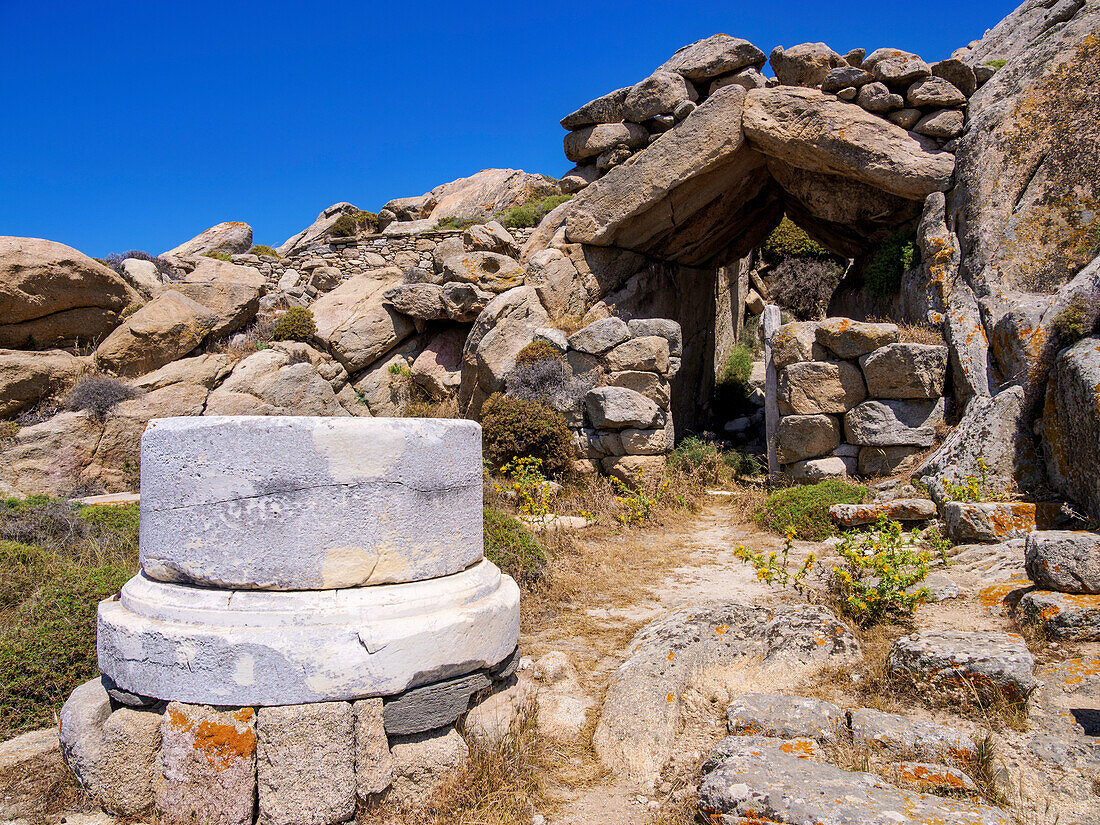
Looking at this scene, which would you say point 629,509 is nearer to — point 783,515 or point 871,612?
point 783,515

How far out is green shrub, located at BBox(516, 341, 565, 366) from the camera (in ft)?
31.6

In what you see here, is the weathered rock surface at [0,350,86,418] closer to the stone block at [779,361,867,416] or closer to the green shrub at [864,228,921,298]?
the stone block at [779,361,867,416]

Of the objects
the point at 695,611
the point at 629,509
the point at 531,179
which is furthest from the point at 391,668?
the point at 531,179

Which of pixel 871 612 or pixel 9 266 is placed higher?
pixel 9 266

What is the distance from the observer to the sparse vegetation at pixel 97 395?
9367mm

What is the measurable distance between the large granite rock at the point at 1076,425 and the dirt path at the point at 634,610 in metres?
2.44

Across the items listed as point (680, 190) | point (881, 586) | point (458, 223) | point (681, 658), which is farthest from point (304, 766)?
point (458, 223)

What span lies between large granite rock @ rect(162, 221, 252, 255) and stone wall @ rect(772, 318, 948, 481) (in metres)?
18.3

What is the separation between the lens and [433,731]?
2861 mm

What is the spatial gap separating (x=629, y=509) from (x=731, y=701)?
437cm

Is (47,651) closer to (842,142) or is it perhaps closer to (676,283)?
(842,142)

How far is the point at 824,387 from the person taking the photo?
8359 millimetres

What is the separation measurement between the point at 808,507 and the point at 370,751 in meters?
5.59

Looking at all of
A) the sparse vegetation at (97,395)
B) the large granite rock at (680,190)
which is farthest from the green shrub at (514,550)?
the sparse vegetation at (97,395)
